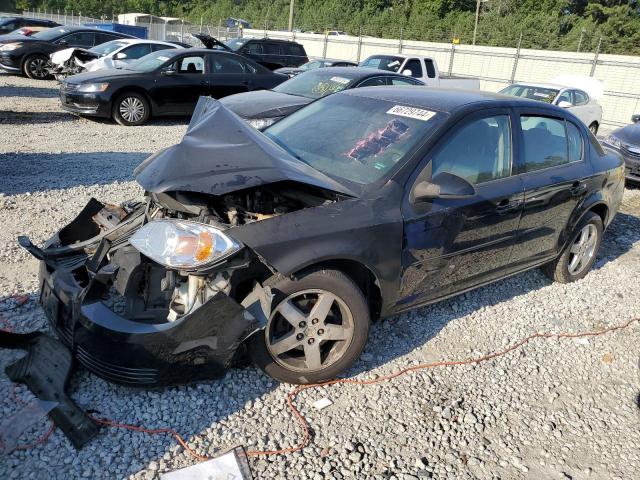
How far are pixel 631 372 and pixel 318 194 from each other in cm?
254

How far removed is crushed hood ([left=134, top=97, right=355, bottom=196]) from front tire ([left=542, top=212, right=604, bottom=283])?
2631 mm

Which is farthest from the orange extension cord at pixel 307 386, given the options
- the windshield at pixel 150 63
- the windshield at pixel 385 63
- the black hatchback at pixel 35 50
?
the black hatchback at pixel 35 50

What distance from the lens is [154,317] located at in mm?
2912

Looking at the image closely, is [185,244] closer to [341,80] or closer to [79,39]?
[341,80]

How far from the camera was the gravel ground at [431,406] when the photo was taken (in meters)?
2.62

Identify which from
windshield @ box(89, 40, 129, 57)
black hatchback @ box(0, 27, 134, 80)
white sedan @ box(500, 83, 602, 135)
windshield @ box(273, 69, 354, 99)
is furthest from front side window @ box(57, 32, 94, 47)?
white sedan @ box(500, 83, 602, 135)

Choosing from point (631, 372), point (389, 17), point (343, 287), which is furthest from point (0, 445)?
point (389, 17)

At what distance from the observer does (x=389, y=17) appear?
164ft

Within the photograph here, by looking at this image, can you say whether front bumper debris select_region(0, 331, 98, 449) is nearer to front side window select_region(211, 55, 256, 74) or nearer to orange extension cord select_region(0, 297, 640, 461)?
orange extension cord select_region(0, 297, 640, 461)

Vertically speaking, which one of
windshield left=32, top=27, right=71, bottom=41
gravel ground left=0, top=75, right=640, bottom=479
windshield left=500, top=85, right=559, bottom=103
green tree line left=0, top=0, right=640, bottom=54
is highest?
green tree line left=0, top=0, right=640, bottom=54

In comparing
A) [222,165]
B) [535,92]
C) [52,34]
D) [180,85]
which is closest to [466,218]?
[222,165]

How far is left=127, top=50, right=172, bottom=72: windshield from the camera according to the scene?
34.8 feet

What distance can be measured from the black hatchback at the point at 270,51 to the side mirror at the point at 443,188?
1521 centimetres

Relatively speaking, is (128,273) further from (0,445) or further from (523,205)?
(523,205)
